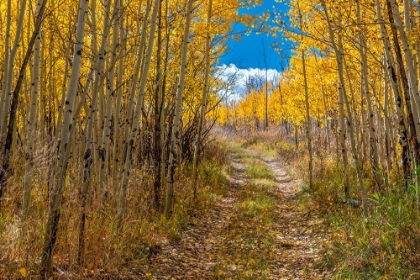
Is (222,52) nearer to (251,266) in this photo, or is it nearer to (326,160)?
(326,160)

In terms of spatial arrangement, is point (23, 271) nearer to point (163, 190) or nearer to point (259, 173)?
point (163, 190)

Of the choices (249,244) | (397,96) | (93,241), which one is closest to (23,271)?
(93,241)

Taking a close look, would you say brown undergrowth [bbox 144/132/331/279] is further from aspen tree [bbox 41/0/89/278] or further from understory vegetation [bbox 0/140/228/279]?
aspen tree [bbox 41/0/89/278]

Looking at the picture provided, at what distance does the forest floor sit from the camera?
422cm

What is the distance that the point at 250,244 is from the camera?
526cm

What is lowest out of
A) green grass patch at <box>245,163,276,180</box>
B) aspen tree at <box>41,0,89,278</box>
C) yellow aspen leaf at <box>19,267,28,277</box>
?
green grass patch at <box>245,163,276,180</box>

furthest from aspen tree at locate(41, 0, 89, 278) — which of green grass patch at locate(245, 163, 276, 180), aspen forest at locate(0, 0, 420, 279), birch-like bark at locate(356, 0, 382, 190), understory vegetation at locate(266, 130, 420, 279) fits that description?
green grass patch at locate(245, 163, 276, 180)

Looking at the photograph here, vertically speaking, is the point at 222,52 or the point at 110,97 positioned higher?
the point at 222,52

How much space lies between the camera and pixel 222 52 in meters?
8.74

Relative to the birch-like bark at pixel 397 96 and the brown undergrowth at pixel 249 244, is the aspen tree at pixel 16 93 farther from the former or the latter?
the birch-like bark at pixel 397 96

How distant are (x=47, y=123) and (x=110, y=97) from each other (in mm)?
3767

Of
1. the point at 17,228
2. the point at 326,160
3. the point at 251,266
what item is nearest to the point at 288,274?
the point at 251,266

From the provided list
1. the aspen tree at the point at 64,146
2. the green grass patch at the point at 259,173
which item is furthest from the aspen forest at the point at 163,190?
the green grass patch at the point at 259,173

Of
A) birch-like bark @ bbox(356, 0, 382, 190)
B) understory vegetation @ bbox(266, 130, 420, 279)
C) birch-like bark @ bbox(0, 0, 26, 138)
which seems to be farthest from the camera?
birch-like bark @ bbox(356, 0, 382, 190)
